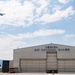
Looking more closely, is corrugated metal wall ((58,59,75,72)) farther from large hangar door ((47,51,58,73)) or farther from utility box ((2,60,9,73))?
utility box ((2,60,9,73))

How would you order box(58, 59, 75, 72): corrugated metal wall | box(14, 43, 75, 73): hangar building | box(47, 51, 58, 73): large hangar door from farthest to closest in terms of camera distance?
box(47, 51, 58, 73): large hangar door, box(14, 43, 75, 73): hangar building, box(58, 59, 75, 72): corrugated metal wall

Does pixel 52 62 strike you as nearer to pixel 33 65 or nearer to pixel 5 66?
pixel 33 65

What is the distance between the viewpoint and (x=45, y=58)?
2785 inches

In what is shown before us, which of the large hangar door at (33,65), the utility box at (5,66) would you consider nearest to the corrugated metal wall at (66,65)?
the large hangar door at (33,65)

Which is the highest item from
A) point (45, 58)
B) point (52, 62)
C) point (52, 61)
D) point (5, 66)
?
point (45, 58)

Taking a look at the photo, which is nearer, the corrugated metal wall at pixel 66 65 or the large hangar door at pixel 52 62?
the corrugated metal wall at pixel 66 65

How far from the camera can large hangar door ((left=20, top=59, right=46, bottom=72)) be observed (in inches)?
2776

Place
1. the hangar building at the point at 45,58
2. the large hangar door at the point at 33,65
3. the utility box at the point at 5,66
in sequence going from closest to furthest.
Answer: the hangar building at the point at 45,58
the large hangar door at the point at 33,65
the utility box at the point at 5,66

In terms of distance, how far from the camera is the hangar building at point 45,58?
70.0 meters

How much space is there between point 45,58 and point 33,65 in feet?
13.1

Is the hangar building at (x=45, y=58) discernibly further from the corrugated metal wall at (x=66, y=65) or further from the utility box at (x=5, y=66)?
the utility box at (x=5, y=66)

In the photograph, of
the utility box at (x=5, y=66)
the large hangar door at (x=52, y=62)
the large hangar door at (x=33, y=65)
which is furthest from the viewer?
the utility box at (x=5, y=66)

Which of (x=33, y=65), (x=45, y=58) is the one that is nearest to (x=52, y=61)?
(x=45, y=58)

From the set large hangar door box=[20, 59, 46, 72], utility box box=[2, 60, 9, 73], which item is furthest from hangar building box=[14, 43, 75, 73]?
utility box box=[2, 60, 9, 73]
